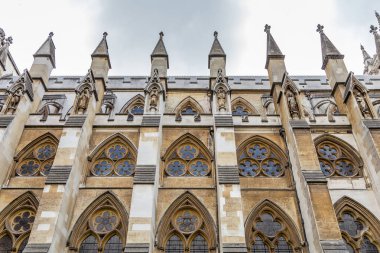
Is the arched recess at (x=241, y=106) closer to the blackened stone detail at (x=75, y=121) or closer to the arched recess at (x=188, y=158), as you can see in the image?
the arched recess at (x=188, y=158)

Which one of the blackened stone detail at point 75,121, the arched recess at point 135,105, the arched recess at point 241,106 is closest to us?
the blackened stone detail at point 75,121

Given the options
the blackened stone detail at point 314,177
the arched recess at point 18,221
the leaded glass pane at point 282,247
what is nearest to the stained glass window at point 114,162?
the arched recess at point 18,221

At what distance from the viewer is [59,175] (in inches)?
471

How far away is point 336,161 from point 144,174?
7936 mm

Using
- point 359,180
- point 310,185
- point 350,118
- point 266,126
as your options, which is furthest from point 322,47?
point 310,185

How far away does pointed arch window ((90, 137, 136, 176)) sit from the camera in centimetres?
1376

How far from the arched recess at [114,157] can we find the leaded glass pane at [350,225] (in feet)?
27.1

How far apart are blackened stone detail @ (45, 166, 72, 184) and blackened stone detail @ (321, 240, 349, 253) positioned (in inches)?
349

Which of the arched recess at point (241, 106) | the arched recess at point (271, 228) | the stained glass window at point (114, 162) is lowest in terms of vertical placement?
the arched recess at point (271, 228)

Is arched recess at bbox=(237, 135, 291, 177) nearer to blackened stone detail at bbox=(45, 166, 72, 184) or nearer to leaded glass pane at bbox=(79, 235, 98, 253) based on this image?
leaded glass pane at bbox=(79, 235, 98, 253)

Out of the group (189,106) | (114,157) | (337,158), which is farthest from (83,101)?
(337,158)

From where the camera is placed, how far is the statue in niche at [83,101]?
14.5m

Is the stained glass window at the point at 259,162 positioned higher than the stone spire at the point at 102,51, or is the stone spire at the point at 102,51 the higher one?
the stone spire at the point at 102,51

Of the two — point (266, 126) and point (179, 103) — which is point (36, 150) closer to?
point (179, 103)
